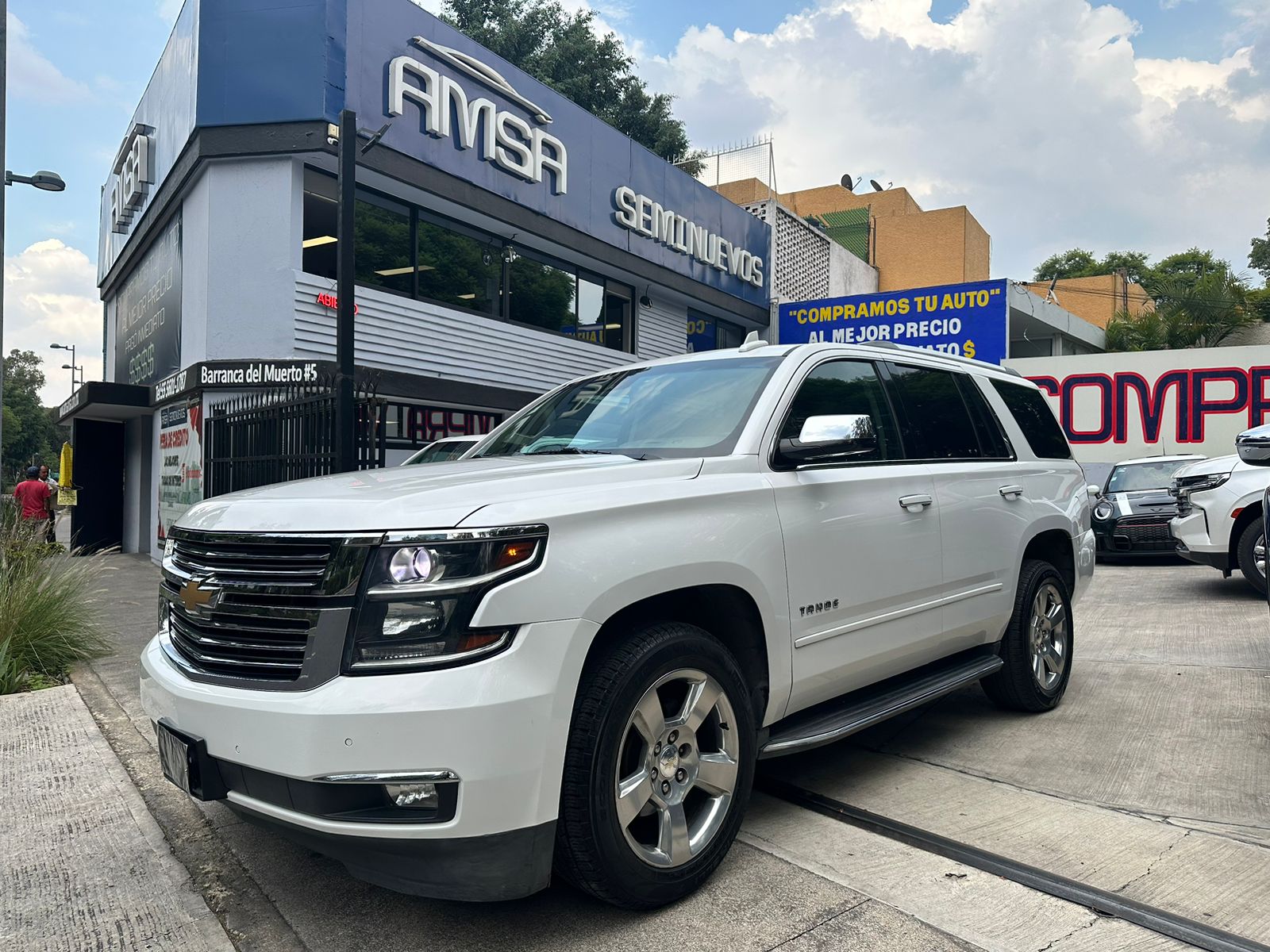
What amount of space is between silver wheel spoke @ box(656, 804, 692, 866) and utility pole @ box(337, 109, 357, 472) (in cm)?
529

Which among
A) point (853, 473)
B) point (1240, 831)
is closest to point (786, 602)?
point (853, 473)

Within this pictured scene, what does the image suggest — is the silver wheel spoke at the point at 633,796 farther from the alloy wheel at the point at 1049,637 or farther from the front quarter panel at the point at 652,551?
the alloy wheel at the point at 1049,637

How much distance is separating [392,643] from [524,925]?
3.36ft

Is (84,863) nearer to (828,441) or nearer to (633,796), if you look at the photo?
(633,796)

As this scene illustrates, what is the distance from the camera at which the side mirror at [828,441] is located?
133 inches

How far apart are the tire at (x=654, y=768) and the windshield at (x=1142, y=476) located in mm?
12498

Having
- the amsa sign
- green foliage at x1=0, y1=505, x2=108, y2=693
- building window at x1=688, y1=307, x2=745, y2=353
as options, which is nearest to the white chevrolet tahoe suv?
green foliage at x1=0, y1=505, x2=108, y2=693

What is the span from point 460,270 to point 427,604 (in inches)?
503

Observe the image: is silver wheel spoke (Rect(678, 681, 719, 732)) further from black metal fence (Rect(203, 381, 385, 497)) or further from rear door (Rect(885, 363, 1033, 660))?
black metal fence (Rect(203, 381, 385, 497))

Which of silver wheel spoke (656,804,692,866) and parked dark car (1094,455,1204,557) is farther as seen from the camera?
parked dark car (1094,455,1204,557)

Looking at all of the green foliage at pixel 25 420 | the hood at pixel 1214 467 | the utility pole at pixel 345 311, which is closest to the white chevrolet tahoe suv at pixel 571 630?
the utility pole at pixel 345 311

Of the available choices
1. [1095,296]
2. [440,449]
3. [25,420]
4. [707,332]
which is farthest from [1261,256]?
[25,420]

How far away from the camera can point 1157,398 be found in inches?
738

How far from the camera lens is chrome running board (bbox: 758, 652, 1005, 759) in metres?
3.40
